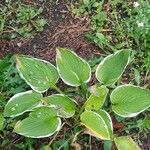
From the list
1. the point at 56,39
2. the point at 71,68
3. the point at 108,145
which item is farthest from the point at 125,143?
the point at 56,39

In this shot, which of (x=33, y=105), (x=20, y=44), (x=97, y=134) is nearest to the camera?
(x=97, y=134)

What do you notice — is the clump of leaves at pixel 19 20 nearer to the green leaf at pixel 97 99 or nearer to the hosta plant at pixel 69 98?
the hosta plant at pixel 69 98

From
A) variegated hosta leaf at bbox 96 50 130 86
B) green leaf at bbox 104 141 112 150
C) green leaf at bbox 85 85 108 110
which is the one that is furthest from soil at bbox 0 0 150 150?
green leaf at bbox 104 141 112 150

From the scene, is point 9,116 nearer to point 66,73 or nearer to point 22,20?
point 66,73

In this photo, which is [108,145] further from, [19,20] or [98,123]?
[19,20]

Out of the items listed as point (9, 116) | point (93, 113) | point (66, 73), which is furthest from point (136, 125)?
point (9, 116)

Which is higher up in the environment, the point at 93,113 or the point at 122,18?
the point at 122,18

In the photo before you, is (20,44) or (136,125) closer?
(136,125)
